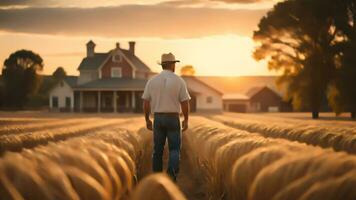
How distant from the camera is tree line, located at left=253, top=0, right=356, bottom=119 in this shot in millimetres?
55281

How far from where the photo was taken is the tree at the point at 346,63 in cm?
5269

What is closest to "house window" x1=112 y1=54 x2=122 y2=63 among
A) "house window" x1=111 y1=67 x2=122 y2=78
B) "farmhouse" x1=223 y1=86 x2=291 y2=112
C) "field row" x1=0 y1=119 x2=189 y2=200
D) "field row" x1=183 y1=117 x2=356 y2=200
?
"house window" x1=111 y1=67 x2=122 y2=78

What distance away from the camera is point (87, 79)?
84.9m

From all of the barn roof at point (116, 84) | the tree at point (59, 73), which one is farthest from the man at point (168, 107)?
the tree at point (59, 73)

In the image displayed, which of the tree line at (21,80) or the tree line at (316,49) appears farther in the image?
the tree line at (21,80)

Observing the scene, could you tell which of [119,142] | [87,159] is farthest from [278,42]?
[87,159]

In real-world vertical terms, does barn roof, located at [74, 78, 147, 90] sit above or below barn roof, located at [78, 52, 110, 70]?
below

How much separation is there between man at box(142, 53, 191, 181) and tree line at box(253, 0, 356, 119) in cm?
4404

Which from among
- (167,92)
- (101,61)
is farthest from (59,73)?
(167,92)

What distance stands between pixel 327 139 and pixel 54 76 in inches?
5414

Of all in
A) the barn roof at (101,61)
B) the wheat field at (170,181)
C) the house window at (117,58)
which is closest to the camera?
the wheat field at (170,181)

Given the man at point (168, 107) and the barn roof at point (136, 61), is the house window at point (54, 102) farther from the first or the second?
the man at point (168, 107)

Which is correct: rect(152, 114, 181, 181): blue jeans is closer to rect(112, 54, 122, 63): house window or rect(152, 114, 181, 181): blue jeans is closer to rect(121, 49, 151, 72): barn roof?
rect(112, 54, 122, 63): house window

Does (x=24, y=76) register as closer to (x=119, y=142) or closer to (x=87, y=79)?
(x=87, y=79)
